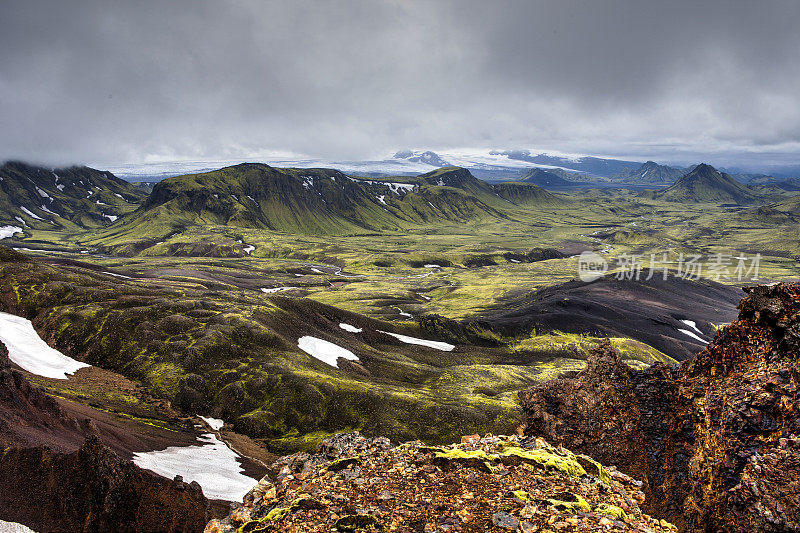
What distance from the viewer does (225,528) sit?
15.9 m

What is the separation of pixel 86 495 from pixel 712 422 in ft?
115

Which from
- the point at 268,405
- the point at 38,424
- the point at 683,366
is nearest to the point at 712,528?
the point at 683,366

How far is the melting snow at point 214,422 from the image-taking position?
50906 millimetres

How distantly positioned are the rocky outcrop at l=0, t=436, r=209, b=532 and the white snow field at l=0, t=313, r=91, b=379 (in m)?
38.6

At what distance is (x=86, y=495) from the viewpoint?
20703 millimetres

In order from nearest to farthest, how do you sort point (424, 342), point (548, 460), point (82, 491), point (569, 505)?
1. point (569, 505)
2. point (548, 460)
3. point (82, 491)
4. point (424, 342)

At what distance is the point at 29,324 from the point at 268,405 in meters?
42.2

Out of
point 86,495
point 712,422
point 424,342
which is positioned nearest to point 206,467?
point 86,495

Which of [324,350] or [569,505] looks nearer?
[569,505]

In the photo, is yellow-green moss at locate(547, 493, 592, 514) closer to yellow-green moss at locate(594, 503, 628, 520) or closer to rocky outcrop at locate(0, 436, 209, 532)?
yellow-green moss at locate(594, 503, 628, 520)

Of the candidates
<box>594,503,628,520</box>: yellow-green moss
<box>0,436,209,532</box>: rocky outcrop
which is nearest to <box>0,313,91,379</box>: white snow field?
<box>0,436,209,532</box>: rocky outcrop

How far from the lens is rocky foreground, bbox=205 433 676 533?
49.7 feet

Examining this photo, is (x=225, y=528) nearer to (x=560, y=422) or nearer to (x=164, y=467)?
(x=164, y=467)

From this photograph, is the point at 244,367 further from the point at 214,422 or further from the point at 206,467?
the point at 206,467
